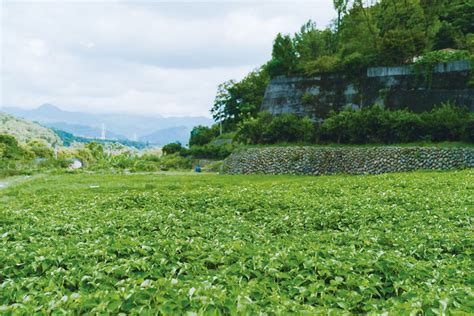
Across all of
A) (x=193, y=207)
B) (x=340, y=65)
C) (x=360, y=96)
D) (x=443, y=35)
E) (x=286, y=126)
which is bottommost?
(x=193, y=207)

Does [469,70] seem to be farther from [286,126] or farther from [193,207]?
[193,207]

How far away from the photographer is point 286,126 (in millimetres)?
29062

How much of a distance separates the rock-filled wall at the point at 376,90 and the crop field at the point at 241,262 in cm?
2080

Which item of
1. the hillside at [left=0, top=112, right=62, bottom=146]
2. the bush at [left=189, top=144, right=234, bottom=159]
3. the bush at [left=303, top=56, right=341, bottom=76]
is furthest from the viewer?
the hillside at [left=0, top=112, right=62, bottom=146]

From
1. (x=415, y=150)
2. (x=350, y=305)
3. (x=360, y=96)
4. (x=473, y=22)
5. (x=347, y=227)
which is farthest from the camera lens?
(x=473, y=22)

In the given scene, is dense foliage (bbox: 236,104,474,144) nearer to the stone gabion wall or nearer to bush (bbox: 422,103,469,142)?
bush (bbox: 422,103,469,142)

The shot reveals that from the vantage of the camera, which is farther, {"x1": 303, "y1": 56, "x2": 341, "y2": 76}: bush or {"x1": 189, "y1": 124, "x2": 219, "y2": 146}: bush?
{"x1": 189, "y1": 124, "x2": 219, "y2": 146}: bush

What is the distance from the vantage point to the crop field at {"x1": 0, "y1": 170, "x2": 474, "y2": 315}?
3641mm

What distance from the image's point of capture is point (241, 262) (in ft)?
16.1

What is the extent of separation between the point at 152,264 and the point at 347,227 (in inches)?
178

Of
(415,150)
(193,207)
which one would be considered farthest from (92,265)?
(415,150)

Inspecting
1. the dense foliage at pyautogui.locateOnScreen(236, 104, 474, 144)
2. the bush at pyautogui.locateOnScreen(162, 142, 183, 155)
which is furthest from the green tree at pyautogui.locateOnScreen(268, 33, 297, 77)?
the bush at pyautogui.locateOnScreen(162, 142, 183, 155)

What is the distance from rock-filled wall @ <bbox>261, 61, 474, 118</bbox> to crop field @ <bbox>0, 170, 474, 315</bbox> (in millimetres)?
20801

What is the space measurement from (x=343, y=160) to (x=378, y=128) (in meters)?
3.11
